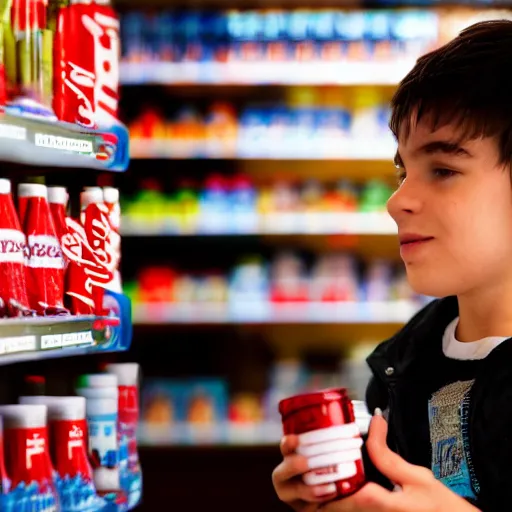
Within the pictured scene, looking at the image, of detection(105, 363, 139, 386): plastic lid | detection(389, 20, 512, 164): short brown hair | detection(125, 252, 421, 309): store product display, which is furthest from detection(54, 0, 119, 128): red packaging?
detection(125, 252, 421, 309): store product display

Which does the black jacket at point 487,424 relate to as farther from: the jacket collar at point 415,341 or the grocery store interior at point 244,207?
the grocery store interior at point 244,207

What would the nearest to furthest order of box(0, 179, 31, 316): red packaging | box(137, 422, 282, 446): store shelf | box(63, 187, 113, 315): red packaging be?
box(0, 179, 31, 316): red packaging
box(63, 187, 113, 315): red packaging
box(137, 422, 282, 446): store shelf

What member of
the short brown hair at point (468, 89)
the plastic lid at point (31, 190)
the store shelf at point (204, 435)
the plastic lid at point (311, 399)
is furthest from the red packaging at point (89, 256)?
the store shelf at point (204, 435)

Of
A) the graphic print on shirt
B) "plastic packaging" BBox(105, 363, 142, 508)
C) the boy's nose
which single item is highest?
the boy's nose

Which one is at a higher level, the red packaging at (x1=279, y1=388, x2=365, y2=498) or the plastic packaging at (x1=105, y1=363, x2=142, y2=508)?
the red packaging at (x1=279, y1=388, x2=365, y2=498)

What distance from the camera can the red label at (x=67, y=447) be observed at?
4.85ft

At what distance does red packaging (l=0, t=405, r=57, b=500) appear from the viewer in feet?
4.46

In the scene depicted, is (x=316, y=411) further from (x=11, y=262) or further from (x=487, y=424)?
(x=11, y=262)

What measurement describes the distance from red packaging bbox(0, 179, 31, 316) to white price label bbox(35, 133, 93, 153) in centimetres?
9

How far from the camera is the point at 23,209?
149 centimetres

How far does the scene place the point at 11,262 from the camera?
1.40 metres

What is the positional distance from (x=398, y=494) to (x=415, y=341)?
1.50 ft

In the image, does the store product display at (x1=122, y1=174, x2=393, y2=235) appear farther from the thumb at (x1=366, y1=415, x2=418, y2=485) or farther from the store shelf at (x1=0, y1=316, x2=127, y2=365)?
the thumb at (x1=366, y1=415, x2=418, y2=485)

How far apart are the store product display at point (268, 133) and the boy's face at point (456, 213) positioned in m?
2.73
